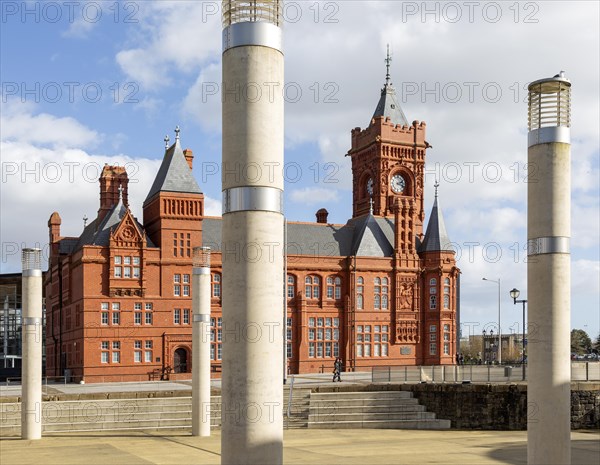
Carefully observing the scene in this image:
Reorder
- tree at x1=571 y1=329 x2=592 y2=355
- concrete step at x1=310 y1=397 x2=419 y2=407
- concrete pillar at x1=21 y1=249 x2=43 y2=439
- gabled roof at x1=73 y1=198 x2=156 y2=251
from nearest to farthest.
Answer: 1. concrete pillar at x1=21 y1=249 x2=43 y2=439
2. concrete step at x1=310 y1=397 x2=419 y2=407
3. gabled roof at x1=73 y1=198 x2=156 y2=251
4. tree at x1=571 y1=329 x2=592 y2=355

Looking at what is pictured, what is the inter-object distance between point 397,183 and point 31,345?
56.5 metres

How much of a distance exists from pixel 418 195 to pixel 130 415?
5280 centimetres

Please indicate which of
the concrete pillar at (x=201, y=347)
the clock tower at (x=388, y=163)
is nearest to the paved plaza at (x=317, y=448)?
the concrete pillar at (x=201, y=347)

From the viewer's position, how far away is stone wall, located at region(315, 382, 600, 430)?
38906 millimetres

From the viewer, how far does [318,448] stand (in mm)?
29750

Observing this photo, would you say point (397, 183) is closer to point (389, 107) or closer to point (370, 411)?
point (389, 107)

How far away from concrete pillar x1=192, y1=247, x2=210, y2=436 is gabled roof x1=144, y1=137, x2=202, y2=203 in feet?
98.4

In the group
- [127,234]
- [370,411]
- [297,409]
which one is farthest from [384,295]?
[297,409]

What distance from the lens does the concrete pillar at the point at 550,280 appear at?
15.4 metres

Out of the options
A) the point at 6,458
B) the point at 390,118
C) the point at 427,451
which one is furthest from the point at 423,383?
the point at 390,118

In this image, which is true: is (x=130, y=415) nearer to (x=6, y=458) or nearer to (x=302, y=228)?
(x=6, y=458)

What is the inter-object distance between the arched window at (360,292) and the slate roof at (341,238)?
2.39 m

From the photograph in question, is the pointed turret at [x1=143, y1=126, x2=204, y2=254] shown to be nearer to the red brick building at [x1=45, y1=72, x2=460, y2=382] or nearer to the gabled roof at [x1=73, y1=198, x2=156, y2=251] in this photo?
the red brick building at [x1=45, y1=72, x2=460, y2=382]

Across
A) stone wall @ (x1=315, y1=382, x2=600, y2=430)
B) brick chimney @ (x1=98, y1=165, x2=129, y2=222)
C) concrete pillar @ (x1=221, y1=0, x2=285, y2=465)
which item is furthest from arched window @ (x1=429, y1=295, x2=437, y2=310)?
concrete pillar @ (x1=221, y1=0, x2=285, y2=465)
